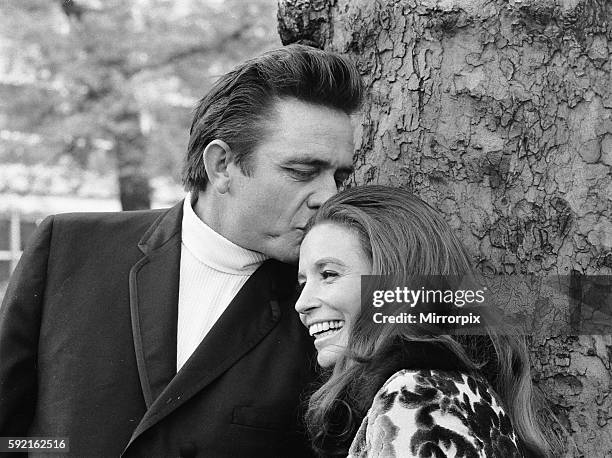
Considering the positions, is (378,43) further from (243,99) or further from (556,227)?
(556,227)

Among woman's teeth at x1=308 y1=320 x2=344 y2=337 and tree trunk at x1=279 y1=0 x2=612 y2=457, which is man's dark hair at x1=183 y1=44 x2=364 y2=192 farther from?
woman's teeth at x1=308 y1=320 x2=344 y2=337

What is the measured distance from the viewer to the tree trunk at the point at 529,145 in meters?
2.54

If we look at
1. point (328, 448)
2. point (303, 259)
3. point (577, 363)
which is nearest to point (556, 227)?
point (577, 363)

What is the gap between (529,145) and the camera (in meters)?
2.60

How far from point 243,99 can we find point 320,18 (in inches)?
17.0

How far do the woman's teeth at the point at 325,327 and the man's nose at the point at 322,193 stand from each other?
469 mm

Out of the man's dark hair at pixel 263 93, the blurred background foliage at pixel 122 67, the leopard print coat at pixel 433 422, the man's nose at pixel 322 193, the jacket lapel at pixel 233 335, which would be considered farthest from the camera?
the blurred background foliage at pixel 122 67

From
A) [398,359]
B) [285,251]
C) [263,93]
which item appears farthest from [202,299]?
[398,359]

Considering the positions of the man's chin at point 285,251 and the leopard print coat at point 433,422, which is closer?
the leopard print coat at point 433,422

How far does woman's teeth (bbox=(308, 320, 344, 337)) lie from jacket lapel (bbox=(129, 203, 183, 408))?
529 millimetres

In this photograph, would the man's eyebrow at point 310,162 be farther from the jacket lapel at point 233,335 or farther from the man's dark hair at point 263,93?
the jacket lapel at point 233,335

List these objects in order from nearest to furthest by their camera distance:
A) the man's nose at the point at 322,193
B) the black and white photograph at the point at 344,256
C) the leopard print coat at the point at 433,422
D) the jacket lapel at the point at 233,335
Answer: the leopard print coat at the point at 433,422 < the black and white photograph at the point at 344,256 < the jacket lapel at the point at 233,335 < the man's nose at the point at 322,193

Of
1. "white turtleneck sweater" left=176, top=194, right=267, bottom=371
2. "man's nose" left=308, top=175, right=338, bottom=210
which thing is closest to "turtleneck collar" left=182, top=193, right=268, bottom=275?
"white turtleneck sweater" left=176, top=194, right=267, bottom=371

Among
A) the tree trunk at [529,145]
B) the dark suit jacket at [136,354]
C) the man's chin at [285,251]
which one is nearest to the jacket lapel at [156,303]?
the dark suit jacket at [136,354]
